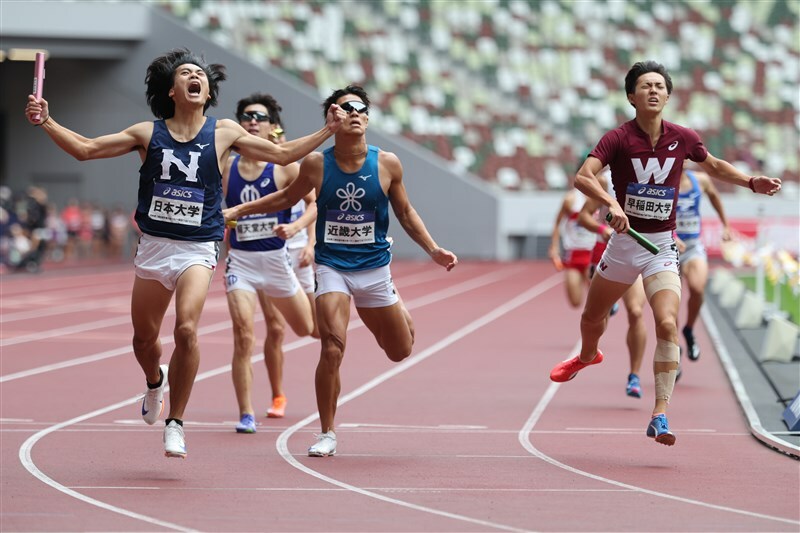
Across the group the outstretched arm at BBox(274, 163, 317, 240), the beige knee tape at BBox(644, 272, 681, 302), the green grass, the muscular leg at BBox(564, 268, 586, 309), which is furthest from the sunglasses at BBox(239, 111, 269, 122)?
the green grass

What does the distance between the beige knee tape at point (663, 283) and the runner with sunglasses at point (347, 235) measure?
121cm

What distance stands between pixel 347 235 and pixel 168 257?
1.17 meters

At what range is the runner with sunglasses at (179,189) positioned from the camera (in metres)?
8.40

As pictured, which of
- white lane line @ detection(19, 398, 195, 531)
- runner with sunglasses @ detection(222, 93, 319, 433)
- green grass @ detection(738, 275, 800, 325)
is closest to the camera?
white lane line @ detection(19, 398, 195, 531)

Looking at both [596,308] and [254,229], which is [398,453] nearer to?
[596,308]

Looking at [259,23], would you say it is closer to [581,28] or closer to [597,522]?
[581,28]

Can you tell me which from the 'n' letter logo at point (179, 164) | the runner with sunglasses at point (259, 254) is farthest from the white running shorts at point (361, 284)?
Answer: the runner with sunglasses at point (259, 254)

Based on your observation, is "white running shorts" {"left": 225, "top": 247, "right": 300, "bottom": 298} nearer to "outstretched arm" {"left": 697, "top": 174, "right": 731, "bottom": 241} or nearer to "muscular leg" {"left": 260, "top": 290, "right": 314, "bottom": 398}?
"muscular leg" {"left": 260, "top": 290, "right": 314, "bottom": 398}

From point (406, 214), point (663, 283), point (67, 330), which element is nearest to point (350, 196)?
point (406, 214)

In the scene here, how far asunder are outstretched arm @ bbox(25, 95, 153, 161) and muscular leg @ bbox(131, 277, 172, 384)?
0.76 metres

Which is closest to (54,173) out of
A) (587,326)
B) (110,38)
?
(110,38)

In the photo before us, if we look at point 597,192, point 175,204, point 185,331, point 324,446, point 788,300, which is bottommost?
point 788,300

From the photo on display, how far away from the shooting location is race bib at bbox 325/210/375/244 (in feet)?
29.8

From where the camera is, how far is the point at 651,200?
9.20 meters
